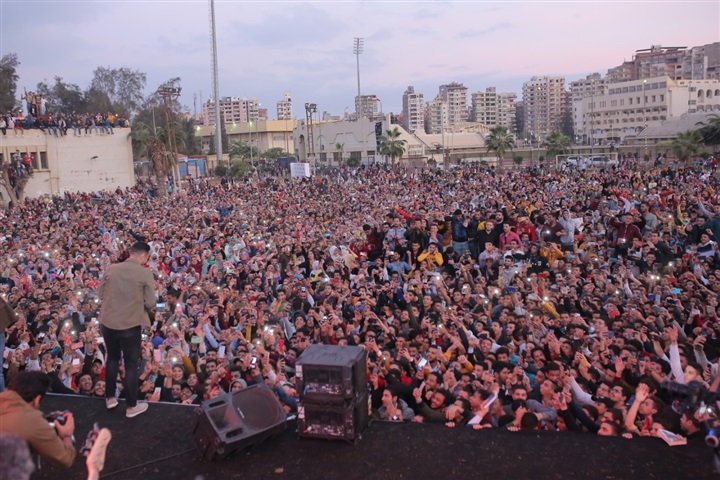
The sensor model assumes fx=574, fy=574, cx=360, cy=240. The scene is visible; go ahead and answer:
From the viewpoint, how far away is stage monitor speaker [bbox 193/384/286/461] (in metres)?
3.38

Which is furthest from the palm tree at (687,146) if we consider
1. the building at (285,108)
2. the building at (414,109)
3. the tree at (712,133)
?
the building at (285,108)

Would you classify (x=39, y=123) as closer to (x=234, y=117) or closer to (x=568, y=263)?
(x=568, y=263)

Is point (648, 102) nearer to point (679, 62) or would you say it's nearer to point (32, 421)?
point (679, 62)

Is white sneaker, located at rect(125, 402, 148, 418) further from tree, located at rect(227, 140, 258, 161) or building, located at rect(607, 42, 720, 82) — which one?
building, located at rect(607, 42, 720, 82)

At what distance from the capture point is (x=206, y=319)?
725cm

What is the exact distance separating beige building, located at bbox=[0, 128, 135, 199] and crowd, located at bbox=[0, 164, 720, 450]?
17.1 metres

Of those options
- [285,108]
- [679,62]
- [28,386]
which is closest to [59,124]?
[28,386]

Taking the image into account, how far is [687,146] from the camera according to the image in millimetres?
31500

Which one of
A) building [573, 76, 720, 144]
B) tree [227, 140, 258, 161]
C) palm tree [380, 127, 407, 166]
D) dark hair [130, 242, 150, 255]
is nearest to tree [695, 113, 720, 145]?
palm tree [380, 127, 407, 166]

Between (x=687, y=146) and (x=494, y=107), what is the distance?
116m

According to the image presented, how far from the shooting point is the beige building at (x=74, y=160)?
30.5 meters

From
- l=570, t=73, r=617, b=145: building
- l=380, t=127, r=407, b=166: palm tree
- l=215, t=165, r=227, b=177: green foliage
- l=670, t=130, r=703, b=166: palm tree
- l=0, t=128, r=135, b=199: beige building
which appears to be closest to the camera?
l=0, t=128, r=135, b=199: beige building

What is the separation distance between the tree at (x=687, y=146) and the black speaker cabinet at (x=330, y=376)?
3353cm

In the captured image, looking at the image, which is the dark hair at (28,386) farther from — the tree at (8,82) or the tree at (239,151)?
the tree at (239,151)
